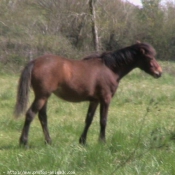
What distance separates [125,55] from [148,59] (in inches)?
16.1

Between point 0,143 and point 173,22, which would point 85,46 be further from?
point 0,143

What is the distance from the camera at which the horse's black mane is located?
7.92 meters

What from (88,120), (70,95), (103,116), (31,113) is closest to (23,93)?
(31,113)

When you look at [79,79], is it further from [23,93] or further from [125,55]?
[125,55]

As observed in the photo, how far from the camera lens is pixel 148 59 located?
802 centimetres

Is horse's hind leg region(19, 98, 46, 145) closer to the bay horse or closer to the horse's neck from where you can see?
the bay horse

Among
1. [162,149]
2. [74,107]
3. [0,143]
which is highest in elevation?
[162,149]

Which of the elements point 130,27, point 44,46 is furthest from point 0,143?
point 130,27

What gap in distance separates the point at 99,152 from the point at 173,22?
1325 inches

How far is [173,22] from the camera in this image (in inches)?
1497

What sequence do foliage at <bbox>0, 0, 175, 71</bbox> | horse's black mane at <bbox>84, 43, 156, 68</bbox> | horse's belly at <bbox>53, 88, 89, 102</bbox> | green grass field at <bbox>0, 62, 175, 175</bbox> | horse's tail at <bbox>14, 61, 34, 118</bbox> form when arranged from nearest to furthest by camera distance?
green grass field at <bbox>0, 62, 175, 175</bbox> → horse's tail at <bbox>14, 61, 34, 118</bbox> → horse's belly at <bbox>53, 88, 89, 102</bbox> → horse's black mane at <bbox>84, 43, 156, 68</bbox> → foliage at <bbox>0, 0, 175, 71</bbox>

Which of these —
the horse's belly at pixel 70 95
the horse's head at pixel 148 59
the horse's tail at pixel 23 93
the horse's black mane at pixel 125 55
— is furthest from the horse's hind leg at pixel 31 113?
the horse's head at pixel 148 59

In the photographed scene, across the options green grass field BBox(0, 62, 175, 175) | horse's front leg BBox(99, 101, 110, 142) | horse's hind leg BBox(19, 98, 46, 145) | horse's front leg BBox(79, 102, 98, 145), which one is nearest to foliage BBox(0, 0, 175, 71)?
green grass field BBox(0, 62, 175, 175)

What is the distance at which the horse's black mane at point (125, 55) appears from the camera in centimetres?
792
